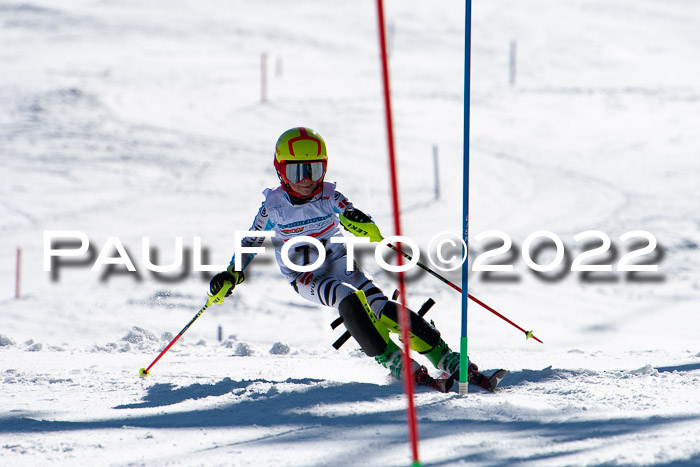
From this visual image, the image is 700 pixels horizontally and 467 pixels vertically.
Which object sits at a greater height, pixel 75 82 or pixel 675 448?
pixel 75 82

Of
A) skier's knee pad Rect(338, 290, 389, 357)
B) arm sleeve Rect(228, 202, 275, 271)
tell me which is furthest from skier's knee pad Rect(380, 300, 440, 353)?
arm sleeve Rect(228, 202, 275, 271)

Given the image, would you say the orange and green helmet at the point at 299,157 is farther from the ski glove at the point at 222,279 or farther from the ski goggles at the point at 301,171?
the ski glove at the point at 222,279

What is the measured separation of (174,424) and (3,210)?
33.1ft

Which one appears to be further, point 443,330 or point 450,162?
point 450,162

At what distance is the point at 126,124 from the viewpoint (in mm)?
17000

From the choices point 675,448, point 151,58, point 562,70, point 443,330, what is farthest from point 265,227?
point 562,70

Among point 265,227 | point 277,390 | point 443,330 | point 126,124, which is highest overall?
point 126,124

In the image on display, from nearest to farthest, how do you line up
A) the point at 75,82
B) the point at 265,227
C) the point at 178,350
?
the point at 265,227 → the point at 178,350 → the point at 75,82

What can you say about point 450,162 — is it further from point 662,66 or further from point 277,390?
point 662,66

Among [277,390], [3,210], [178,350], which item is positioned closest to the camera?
[277,390]

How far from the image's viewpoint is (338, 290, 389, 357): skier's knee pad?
4.33 meters

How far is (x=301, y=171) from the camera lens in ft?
15.5

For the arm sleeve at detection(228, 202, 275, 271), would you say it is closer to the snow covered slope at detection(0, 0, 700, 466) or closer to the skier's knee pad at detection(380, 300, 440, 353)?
the snow covered slope at detection(0, 0, 700, 466)

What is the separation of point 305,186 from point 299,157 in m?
0.19
